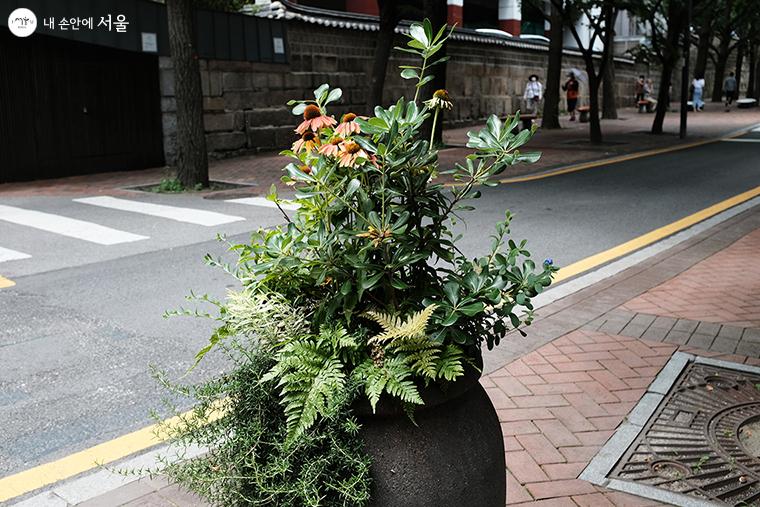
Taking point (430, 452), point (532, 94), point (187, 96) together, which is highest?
point (532, 94)

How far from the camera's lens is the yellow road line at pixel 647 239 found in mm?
7836

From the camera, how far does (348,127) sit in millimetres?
2566

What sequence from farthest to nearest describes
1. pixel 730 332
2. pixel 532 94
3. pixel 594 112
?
pixel 532 94 → pixel 594 112 → pixel 730 332

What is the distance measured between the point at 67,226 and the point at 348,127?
8.70m

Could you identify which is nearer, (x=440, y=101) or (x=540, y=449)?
(x=440, y=101)

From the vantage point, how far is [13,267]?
798cm

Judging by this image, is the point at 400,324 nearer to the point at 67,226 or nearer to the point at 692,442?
the point at 692,442

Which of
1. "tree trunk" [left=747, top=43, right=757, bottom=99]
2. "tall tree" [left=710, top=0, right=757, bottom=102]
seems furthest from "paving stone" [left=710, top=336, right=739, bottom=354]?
"tree trunk" [left=747, top=43, right=757, bottom=99]

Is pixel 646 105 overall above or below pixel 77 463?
above

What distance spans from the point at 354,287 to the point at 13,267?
6.59 metres

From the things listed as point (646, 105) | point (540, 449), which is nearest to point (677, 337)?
point (540, 449)

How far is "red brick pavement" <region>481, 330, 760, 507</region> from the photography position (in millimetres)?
3486

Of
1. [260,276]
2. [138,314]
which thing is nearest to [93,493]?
[260,276]

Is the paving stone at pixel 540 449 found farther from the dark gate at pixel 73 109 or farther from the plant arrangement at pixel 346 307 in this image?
the dark gate at pixel 73 109
